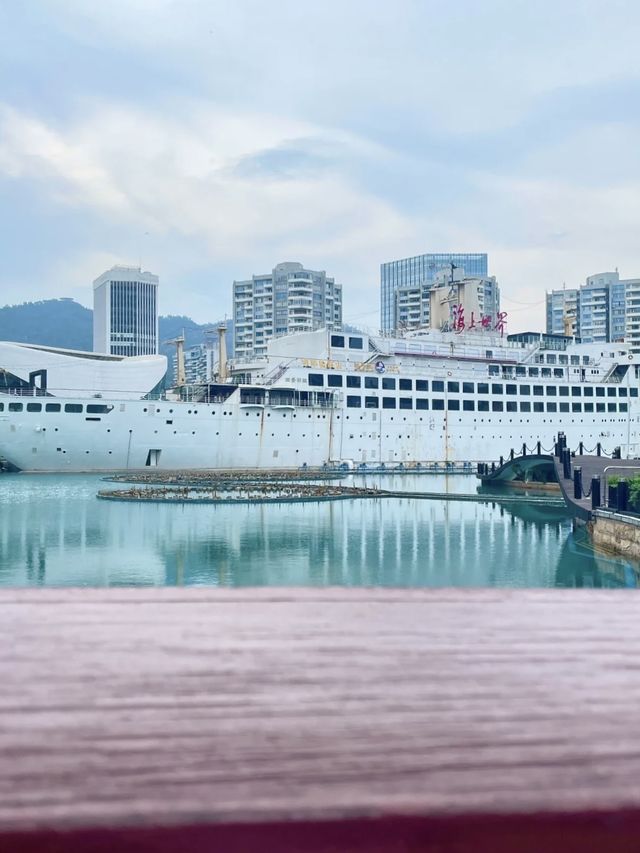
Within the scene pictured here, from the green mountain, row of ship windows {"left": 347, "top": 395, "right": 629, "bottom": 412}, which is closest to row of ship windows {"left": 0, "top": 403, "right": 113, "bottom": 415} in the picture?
row of ship windows {"left": 347, "top": 395, "right": 629, "bottom": 412}

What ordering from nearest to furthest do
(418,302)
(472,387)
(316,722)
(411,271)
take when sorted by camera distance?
(316,722), (472,387), (418,302), (411,271)

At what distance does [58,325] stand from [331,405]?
5122 inches

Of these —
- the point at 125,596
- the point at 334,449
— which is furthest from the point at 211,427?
the point at 125,596

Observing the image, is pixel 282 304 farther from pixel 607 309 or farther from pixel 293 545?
pixel 293 545

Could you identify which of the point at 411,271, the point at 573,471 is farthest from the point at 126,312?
the point at 573,471

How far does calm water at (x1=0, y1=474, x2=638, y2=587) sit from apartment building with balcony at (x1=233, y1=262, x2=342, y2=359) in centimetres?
4556

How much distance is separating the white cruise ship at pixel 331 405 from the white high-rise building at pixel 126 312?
166 ft

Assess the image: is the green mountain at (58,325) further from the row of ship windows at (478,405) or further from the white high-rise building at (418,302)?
the row of ship windows at (478,405)

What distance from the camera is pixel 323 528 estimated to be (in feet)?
51.8

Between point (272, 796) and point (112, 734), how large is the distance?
6.2 inches

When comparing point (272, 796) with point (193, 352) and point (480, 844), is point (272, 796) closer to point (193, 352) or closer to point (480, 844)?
point (480, 844)

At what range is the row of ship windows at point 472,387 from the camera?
3030 centimetres

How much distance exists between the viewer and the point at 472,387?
108ft

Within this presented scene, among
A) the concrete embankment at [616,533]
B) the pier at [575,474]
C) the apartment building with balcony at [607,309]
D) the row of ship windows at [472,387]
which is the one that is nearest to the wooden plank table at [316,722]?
the concrete embankment at [616,533]
